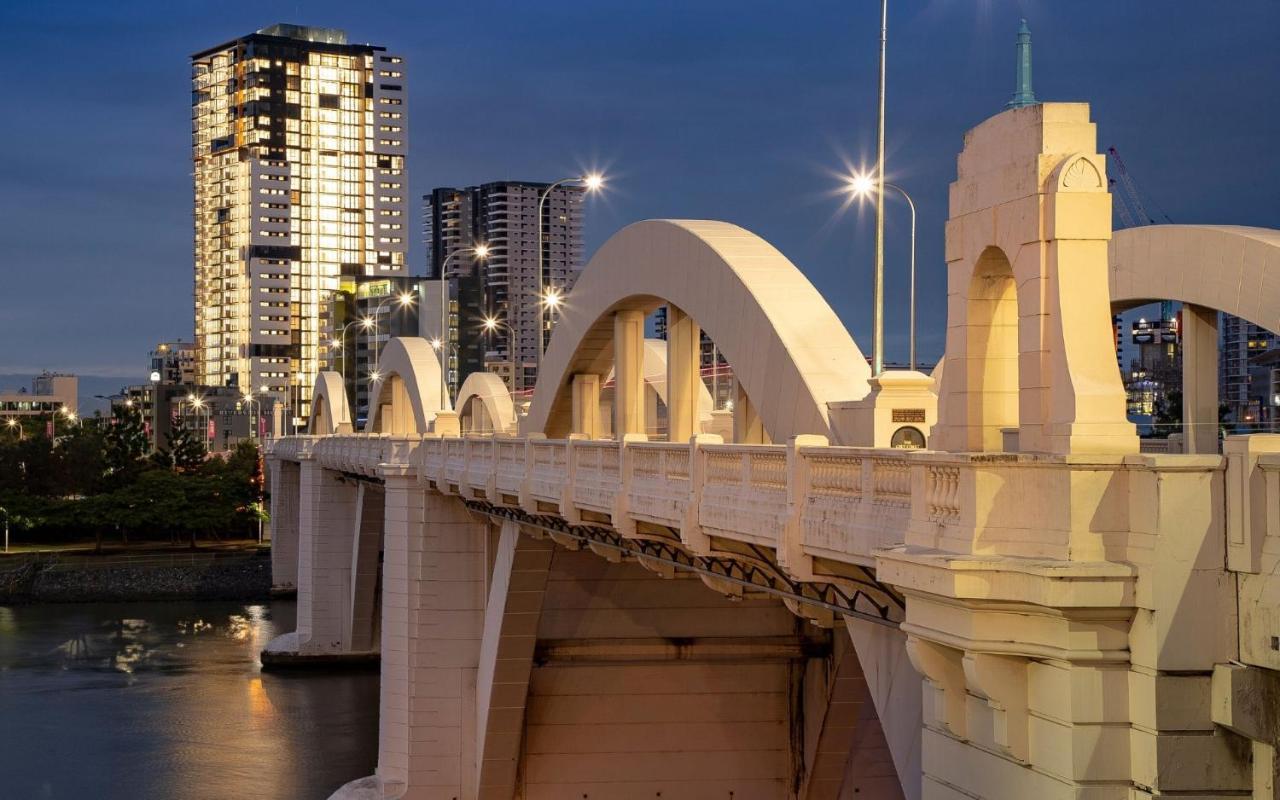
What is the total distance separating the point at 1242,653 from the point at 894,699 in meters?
6.23

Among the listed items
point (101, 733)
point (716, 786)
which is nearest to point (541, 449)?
point (716, 786)

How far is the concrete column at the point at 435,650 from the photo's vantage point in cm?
4194

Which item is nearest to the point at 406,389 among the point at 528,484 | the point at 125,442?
the point at 528,484

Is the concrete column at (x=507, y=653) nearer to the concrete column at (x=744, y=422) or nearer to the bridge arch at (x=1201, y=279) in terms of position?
the concrete column at (x=744, y=422)

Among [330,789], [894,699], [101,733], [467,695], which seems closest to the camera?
[894,699]

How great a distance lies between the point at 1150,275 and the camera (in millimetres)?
26594

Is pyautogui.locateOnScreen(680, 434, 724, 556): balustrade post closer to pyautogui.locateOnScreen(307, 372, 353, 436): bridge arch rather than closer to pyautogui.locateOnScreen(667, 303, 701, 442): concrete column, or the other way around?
pyautogui.locateOnScreen(667, 303, 701, 442): concrete column

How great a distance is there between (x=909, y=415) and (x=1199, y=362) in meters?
8.58

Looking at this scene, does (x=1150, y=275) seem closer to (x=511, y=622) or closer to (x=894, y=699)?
(x=894, y=699)

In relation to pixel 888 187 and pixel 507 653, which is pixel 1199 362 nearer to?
pixel 888 187

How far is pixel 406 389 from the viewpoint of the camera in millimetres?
65750

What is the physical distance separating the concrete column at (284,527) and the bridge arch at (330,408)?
140 inches

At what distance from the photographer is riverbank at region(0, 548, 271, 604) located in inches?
3952

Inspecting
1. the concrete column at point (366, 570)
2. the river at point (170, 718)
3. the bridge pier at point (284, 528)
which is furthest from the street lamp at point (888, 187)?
the bridge pier at point (284, 528)
